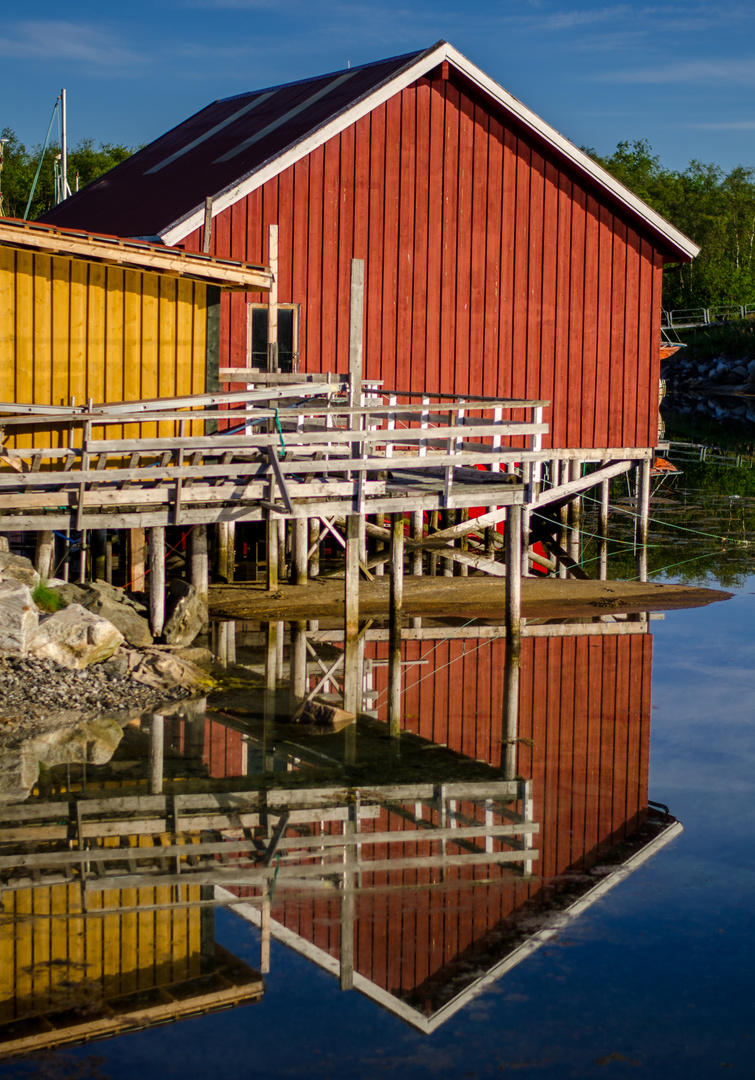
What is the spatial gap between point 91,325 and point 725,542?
14.8m

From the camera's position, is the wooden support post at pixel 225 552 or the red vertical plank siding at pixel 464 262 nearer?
the wooden support post at pixel 225 552

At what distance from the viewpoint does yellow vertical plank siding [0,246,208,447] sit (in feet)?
48.4

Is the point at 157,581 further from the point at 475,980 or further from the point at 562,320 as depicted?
the point at 562,320

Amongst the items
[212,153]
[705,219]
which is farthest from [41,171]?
[212,153]

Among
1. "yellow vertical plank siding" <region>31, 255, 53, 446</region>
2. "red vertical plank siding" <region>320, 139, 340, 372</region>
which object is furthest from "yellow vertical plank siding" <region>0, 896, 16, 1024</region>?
"red vertical plank siding" <region>320, 139, 340, 372</region>

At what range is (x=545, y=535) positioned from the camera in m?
25.7

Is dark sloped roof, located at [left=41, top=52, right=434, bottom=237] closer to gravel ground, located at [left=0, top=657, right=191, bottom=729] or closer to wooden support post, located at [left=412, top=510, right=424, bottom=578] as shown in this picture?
wooden support post, located at [left=412, top=510, right=424, bottom=578]

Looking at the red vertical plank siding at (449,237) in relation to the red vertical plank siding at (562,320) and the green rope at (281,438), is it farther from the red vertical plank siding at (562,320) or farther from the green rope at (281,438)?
the green rope at (281,438)

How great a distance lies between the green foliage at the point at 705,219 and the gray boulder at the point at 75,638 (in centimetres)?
6962

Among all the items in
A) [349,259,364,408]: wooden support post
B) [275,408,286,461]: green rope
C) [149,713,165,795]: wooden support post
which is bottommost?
[149,713,165,795]: wooden support post

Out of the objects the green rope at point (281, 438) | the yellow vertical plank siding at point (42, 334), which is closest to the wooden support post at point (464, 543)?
the green rope at point (281, 438)

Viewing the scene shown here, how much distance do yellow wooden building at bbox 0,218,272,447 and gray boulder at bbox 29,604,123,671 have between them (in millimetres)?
2788

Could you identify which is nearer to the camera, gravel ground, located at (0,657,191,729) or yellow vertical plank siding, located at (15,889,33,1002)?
yellow vertical plank siding, located at (15,889,33,1002)

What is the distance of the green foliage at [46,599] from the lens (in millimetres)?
12945
